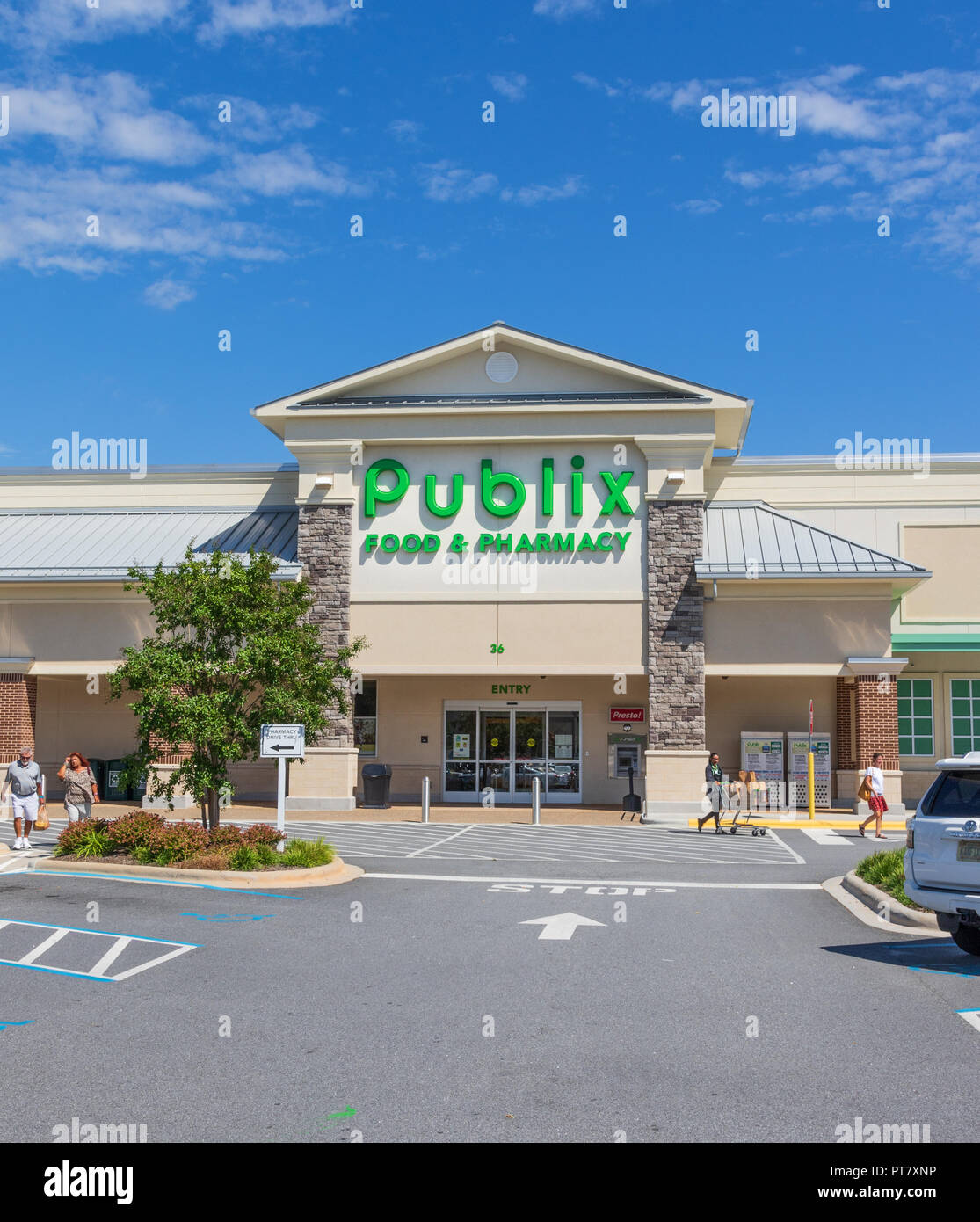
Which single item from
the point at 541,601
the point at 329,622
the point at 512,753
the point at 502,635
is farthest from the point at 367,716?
the point at 541,601

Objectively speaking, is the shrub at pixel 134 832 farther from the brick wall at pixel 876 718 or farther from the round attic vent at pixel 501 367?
the brick wall at pixel 876 718

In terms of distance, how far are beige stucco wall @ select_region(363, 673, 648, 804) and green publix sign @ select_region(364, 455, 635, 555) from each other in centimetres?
377

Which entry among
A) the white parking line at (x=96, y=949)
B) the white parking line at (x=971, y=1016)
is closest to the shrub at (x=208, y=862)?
the white parking line at (x=96, y=949)

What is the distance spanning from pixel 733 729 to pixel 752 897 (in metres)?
14.9

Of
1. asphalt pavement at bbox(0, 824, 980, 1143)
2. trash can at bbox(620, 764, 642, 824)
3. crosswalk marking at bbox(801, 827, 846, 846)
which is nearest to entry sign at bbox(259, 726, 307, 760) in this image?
asphalt pavement at bbox(0, 824, 980, 1143)

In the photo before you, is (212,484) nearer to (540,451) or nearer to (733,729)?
(540,451)

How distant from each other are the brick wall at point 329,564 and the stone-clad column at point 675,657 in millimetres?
7244

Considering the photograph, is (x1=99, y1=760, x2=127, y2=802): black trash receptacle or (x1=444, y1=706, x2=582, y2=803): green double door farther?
(x1=444, y1=706, x2=582, y2=803): green double door

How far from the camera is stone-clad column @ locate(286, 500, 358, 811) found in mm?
26781

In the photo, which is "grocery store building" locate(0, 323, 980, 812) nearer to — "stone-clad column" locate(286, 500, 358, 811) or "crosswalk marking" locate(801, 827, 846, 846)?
"stone-clad column" locate(286, 500, 358, 811)

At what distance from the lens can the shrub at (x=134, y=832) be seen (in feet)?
53.7

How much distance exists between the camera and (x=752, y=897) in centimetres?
1426
